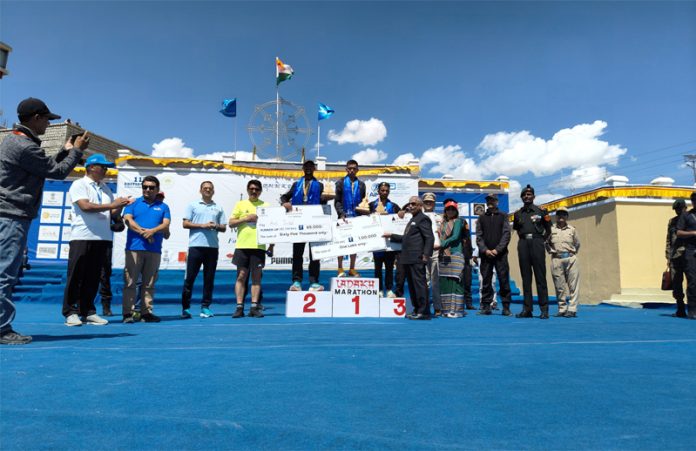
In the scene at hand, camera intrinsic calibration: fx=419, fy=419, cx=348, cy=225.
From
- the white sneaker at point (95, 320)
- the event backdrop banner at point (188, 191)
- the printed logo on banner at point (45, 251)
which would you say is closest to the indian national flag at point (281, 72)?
the event backdrop banner at point (188, 191)

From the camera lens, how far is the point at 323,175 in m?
11.4

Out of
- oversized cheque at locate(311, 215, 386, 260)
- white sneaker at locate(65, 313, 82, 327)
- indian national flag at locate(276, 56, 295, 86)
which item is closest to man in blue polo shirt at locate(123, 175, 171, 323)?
→ white sneaker at locate(65, 313, 82, 327)

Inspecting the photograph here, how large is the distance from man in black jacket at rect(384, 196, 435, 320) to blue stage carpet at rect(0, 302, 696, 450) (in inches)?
73.4

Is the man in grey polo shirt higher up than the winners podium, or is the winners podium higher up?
the man in grey polo shirt

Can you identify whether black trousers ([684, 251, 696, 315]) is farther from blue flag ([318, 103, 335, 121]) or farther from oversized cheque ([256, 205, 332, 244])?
blue flag ([318, 103, 335, 121])

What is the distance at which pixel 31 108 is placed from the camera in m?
3.18

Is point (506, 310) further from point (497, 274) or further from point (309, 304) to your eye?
point (309, 304)

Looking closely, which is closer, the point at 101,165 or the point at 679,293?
the point at 101,165

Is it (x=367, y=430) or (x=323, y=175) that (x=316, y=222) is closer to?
(x=367, y=430)

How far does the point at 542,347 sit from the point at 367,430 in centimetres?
225

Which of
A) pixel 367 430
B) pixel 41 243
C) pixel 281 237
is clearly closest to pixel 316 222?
pixel 281 237

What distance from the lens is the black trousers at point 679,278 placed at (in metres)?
6.22

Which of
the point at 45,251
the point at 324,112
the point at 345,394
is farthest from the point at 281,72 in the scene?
the point at 345,394

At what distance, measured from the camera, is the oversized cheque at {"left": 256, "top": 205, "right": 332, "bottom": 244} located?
549cm
